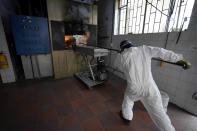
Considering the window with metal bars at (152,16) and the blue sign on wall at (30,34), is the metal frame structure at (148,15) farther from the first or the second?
Result: the blue sign on wall at (30,34)

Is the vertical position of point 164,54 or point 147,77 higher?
point 164,54

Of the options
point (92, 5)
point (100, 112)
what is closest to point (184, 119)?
point (100, 112)

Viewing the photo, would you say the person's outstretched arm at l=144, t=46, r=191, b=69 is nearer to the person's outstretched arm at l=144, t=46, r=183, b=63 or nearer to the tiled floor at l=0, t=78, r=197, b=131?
the person's outstretched arm at l=144, t=46, r=183, b=63

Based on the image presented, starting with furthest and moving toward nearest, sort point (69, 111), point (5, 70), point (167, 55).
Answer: point (5, 70) → point (69, 111) → point (167, 55)

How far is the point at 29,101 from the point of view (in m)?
2.45

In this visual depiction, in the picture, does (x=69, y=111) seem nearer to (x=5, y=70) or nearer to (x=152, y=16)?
(x=5, y=70)

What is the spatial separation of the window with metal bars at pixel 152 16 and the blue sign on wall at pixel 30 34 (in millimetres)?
2537

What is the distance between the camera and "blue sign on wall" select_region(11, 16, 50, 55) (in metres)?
3.02

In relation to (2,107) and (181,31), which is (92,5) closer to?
(181,31)

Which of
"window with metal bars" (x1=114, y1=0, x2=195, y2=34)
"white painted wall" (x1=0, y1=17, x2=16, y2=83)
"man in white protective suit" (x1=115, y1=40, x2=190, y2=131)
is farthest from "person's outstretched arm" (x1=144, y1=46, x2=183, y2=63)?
"white painted wall" (x1=0, y1=17, x2=16, y2=83)

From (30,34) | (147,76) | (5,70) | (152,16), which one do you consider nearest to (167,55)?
(147,76)

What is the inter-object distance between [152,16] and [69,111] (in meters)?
3.05

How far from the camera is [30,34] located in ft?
10.6

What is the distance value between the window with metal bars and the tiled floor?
1.80m
